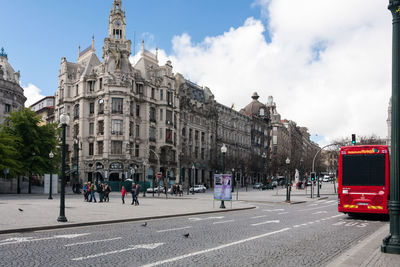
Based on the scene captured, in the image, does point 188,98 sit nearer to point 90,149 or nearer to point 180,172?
point 180,172

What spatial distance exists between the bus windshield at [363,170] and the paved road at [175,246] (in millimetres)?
5036

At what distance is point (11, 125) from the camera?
5219 cm

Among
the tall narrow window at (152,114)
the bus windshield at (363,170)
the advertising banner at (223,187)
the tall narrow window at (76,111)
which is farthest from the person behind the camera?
the tall narrow window at (152,114)

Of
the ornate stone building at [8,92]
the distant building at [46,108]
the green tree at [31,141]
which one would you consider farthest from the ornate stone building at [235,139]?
the green tree at [31,141]

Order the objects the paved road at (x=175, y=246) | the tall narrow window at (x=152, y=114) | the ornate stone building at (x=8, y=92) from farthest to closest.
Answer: the tall narrow window at (x=152, y=114) → the ornate stone building at (x=8, y=92) → the paved road at (x=175, y=246)

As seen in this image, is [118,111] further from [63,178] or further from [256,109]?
[256,109]

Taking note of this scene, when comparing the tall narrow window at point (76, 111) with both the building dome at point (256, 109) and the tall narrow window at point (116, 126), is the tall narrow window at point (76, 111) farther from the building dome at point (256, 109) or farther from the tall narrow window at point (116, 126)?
the building dome at point (256, 109)

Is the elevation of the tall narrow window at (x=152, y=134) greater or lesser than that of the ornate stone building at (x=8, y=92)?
lesser

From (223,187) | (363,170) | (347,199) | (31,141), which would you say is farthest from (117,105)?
Answer: (363,170)

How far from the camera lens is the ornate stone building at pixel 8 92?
62.9m

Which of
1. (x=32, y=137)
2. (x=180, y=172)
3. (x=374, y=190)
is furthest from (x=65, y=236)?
(x=180, y=172)

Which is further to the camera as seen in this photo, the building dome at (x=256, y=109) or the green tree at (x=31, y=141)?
the building dome at (x=256, y=109)

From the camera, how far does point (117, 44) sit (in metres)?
68.9

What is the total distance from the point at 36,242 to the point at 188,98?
71.4 metres
